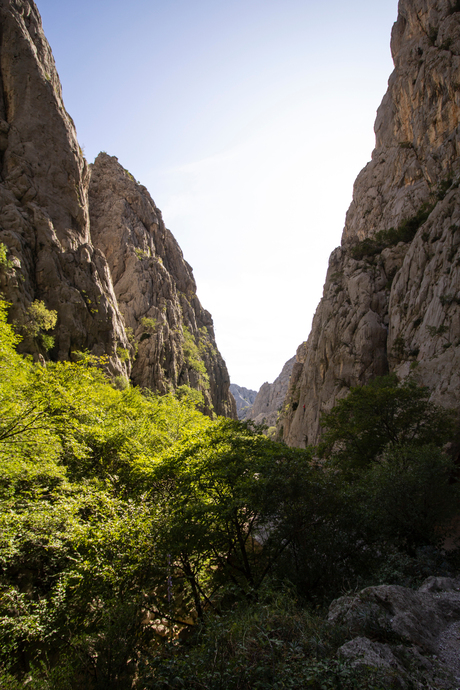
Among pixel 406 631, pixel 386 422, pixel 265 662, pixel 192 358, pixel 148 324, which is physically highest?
pixel 148 324

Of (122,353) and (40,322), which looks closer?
(40,322)

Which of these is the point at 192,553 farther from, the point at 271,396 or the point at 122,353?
the point at 271,396

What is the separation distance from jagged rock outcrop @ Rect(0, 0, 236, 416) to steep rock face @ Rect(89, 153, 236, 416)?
26 cm

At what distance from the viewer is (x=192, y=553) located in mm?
10727

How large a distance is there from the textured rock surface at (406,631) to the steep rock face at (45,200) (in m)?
32.4

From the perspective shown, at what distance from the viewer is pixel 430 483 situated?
12.2 m

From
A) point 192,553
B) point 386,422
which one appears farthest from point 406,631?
point 386,422

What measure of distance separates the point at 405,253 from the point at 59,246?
42134 millimetres

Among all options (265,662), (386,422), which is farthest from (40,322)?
(265,662)

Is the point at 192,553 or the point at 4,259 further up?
the point at 4,259

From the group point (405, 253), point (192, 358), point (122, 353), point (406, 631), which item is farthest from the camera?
point (192, 358)

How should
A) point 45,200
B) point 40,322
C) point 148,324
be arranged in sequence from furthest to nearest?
point 148,324, point 45,200, point 40,322

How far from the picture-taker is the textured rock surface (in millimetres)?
5043

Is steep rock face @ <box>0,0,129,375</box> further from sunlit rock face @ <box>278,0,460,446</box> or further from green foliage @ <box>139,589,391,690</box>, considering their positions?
green foliage @ <box>139,589,391,690</box>
